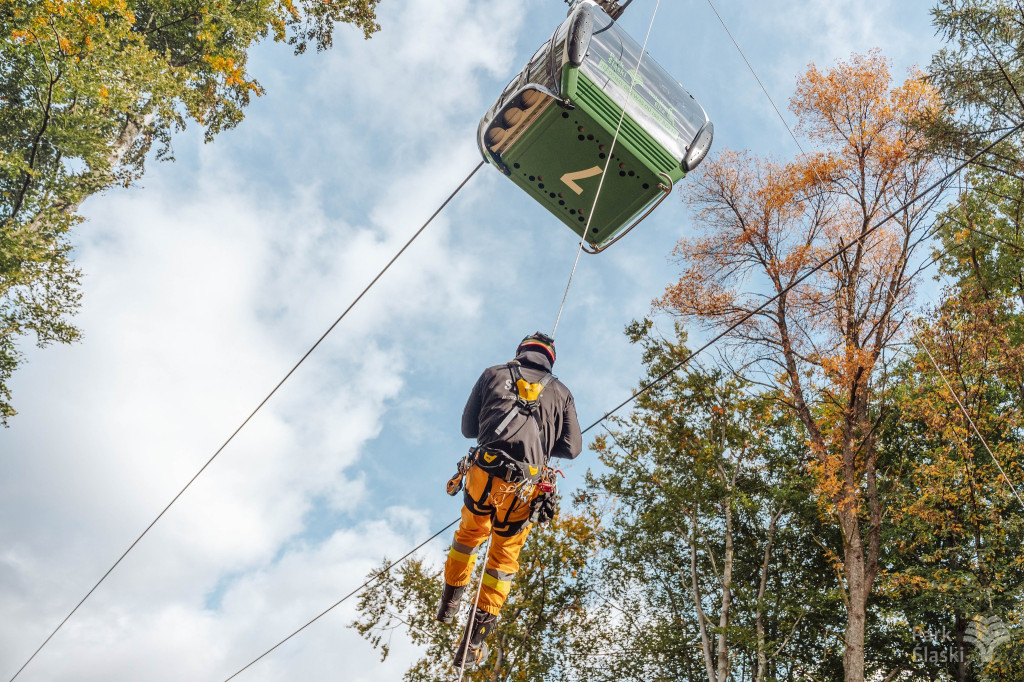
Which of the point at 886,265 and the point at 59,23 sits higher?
the point at 886,265

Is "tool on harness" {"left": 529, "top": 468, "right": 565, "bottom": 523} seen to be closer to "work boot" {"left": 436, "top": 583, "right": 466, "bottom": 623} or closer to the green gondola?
"work boot" {"left": 436, "top": 583, "right": 466, "bottom": 623}

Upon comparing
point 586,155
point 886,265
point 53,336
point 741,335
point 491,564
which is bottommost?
point 491,564

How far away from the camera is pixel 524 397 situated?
12.5ft

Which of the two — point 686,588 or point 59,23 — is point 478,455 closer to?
point 59,23

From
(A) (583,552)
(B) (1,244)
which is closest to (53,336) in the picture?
(B) (1,244)

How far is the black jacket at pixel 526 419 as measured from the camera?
3.69m

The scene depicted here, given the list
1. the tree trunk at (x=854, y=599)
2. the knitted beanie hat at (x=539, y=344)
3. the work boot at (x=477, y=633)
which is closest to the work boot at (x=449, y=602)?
the work boot at (x=477, y=633)

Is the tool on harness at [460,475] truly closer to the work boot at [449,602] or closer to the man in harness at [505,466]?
the man in harness at [505,466]

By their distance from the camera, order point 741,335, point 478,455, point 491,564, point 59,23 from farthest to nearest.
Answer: point 741,335 → point 59,23 → point 491,564 → point 478,455

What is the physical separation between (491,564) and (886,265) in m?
9.66

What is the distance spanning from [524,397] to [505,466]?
41cm

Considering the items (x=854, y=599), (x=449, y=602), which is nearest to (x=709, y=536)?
(x=854, y=599)

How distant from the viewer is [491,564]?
403cm

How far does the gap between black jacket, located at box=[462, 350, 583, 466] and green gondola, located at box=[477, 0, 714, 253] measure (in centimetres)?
105
